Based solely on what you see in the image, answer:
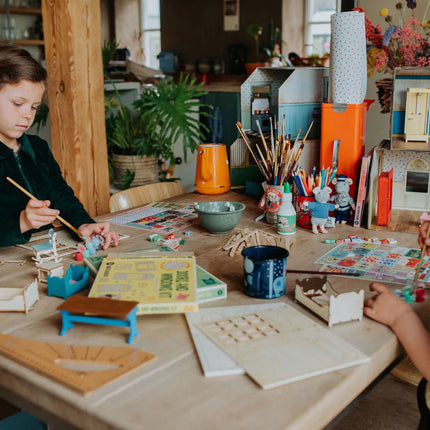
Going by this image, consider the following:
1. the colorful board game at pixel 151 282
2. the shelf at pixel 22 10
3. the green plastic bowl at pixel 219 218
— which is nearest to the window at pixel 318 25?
the shelf at pixel 22 10

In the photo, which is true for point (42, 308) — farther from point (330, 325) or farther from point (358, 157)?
point (358, 157)

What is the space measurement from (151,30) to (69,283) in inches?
271

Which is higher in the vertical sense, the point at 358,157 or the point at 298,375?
the point at 358,157

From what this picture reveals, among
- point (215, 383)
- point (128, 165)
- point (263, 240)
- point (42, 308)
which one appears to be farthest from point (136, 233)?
point (128, 165)

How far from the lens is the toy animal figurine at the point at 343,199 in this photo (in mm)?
1690

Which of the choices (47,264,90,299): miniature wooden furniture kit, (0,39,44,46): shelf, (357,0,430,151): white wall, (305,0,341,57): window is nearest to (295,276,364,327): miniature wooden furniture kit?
(47,264,90,299): miniature wooden furniture kit

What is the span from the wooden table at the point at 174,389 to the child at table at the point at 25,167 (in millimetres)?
381

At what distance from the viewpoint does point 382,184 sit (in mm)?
1649

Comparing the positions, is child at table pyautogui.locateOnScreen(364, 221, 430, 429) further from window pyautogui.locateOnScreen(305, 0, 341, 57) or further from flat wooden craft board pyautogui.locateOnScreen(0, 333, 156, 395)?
window pyautogui.locateOnScreen(305, 0, 341, 57)

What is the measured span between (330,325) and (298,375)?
0.65 feet

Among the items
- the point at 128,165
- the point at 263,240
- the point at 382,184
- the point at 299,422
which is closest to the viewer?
the point at 299,422

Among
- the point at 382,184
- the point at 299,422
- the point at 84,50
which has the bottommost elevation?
the point at 299,422

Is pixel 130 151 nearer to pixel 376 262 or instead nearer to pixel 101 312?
pixel 376 262

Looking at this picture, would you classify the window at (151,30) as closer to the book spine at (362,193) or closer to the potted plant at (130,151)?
the potted plant at (130,151)
